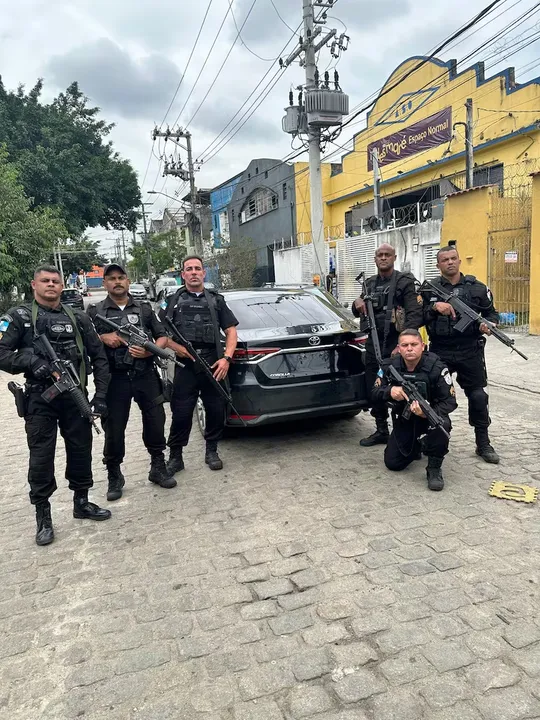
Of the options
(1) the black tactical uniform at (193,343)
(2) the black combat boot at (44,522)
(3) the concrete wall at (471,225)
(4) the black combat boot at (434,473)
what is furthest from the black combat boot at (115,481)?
(3) the concrete wall at (471,225)

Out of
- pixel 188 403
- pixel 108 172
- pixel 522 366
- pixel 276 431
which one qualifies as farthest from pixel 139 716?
pixel 108 172

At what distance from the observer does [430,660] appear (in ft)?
7.04

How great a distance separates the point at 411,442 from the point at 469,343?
1.01m

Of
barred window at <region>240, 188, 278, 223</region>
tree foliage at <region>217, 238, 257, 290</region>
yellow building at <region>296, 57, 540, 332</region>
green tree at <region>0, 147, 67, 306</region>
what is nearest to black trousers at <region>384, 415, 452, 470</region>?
yellow building at <region>296, 57, 540, 332</region>

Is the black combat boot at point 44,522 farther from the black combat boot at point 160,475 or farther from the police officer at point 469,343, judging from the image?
the police officer at point 469,343

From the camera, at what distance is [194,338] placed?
4.25m

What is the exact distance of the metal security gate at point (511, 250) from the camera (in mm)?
10602

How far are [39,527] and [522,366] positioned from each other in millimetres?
7115

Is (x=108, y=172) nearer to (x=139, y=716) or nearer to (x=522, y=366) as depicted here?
(x=522, y=366)

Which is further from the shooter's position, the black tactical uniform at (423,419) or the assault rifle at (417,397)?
the black tactical uniform at (423,419)

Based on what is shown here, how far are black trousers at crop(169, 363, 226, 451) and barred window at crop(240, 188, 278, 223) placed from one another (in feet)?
90.3

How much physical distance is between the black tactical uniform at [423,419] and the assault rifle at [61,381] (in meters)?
2.17

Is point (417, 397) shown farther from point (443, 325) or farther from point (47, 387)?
point (47, 387)

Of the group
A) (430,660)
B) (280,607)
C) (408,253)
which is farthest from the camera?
(408,253)
